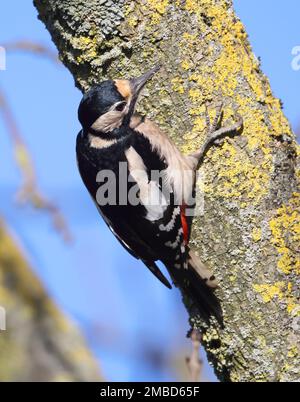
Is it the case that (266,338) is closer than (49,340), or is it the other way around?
(266,338)

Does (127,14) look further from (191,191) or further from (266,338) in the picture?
(266,338)

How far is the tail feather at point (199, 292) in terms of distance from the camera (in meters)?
3.64

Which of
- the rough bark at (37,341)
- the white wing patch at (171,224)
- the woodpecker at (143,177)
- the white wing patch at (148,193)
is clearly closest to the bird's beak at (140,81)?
the woodpecker at (143,177)

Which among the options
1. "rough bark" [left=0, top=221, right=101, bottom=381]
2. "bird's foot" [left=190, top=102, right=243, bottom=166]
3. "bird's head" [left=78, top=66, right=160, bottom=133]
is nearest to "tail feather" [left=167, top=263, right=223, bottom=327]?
"bird's foot" [left=190, top=102, right=243, bottom=166]

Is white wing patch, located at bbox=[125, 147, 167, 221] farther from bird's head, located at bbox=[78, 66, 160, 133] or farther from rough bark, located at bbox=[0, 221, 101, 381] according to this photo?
rough bark, located at bbox=[0, 221, 101, 381]

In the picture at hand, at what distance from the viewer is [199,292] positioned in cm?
370

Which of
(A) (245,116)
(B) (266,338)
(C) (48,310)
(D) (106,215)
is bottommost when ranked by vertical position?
(B) (266,338)

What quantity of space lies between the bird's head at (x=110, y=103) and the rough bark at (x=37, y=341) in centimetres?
130

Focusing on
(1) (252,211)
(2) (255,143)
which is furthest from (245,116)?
(1) (252,211)

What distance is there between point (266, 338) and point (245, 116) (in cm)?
98

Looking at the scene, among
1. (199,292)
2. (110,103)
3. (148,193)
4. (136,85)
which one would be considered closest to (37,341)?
(148,193)

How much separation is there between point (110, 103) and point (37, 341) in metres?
1.67

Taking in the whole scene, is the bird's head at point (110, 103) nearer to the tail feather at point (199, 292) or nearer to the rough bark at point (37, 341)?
the tail feather at point (199, 292)

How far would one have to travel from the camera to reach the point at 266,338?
3504 millimetres
